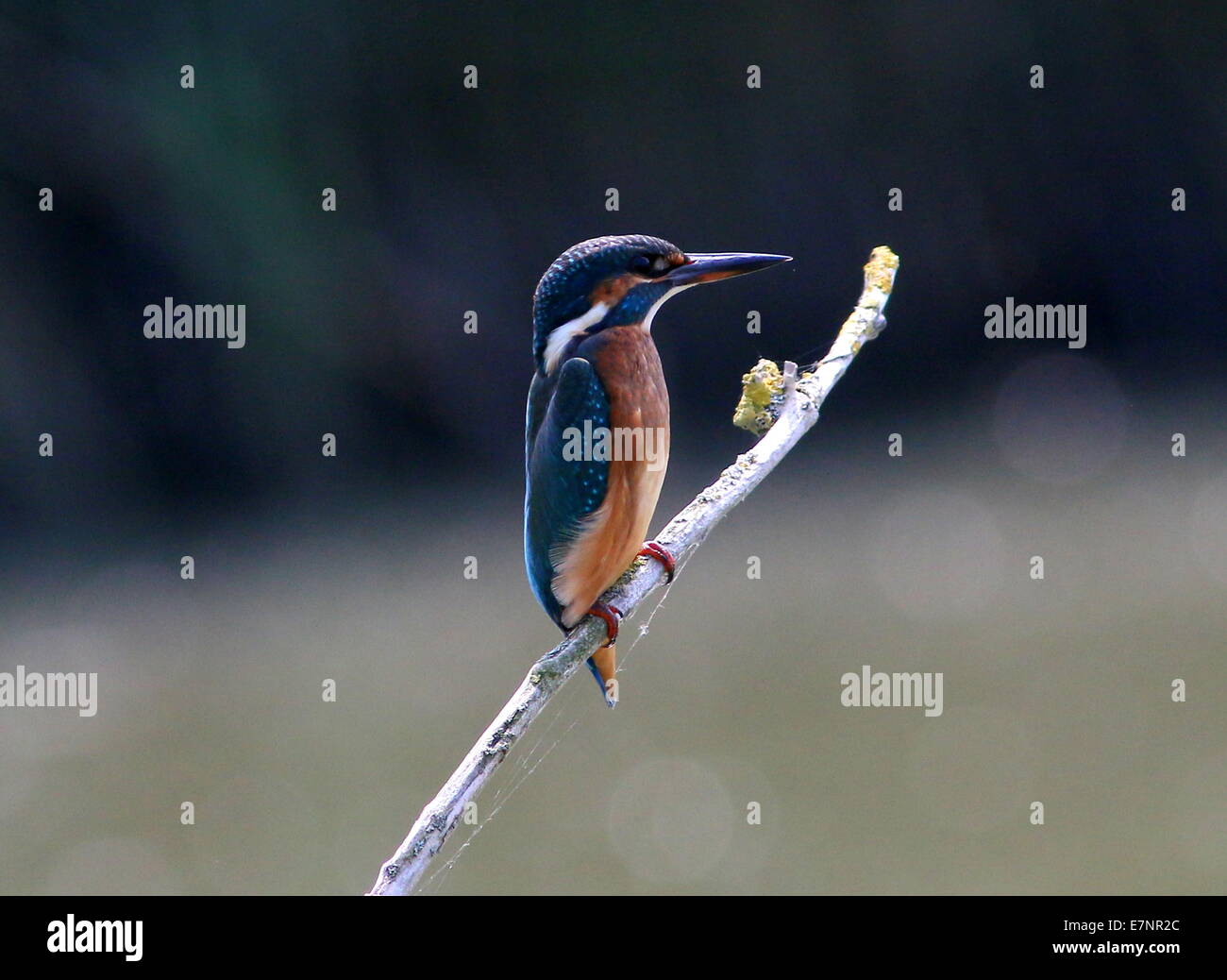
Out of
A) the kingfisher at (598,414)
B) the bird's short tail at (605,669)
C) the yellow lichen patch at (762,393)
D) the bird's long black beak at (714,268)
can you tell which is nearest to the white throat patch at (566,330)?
the kingfisher at (598,414)

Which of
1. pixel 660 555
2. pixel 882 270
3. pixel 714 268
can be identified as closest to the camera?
pixel 714 268

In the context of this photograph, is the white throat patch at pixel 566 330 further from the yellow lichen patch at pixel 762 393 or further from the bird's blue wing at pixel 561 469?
the yellow lichen patch at pixel 762 393

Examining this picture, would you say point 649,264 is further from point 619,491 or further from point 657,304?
point 619,491

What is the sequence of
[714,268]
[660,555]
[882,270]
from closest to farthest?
[714,268]
[660,555]
[882,270]

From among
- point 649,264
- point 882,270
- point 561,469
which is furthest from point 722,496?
point 882,270

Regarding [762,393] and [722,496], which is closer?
[722,496]

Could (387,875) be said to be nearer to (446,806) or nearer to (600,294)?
(446,806)

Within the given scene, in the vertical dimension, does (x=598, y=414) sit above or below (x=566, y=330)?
below
